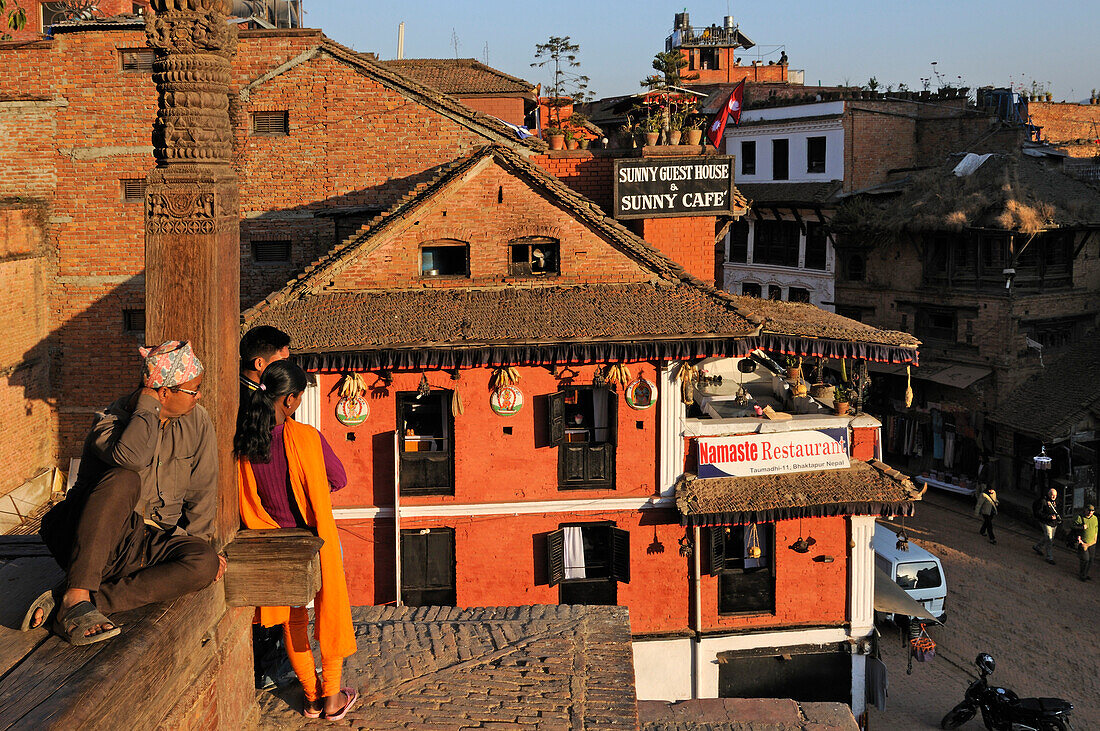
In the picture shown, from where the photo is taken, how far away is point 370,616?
1016 centimetres

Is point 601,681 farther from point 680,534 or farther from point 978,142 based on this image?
point 978,142

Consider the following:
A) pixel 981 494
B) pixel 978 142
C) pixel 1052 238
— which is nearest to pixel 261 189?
pixel 981 494

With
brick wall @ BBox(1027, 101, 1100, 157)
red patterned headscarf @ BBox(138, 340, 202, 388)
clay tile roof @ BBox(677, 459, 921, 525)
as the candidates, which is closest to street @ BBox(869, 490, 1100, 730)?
clay tile roof @ BBox(677, 459, 921, 525)

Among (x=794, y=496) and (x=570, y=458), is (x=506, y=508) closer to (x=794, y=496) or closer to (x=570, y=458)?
(x=570, y=458)

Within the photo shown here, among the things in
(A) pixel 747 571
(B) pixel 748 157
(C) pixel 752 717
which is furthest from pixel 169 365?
(B) pixel 748 157

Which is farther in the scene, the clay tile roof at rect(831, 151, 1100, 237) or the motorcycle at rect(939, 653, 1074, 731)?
the clay tile roof at rect(831, 151, 1100, 237)

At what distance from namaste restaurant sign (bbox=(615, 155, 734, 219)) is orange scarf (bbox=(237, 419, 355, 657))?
550 inches

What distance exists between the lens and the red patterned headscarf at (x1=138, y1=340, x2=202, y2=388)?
6.02 meters

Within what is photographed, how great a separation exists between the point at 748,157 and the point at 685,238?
27.1 metres

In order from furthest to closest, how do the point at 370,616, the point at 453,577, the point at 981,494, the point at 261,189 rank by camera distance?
1. the point at 981,494
2. the point at 261,189
3. the point at 453,577
4. the point at 370,616

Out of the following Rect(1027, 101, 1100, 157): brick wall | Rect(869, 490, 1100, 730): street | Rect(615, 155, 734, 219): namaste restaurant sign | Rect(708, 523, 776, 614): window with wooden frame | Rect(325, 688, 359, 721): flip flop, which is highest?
Rect(1027, 101, 1100, 157): brick wall

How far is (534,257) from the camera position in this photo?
19.1 meters

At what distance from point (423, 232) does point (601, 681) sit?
11689 mm

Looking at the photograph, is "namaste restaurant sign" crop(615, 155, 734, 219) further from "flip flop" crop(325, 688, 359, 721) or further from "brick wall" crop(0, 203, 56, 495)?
"brick wall" crop(0, 203, 56, 495)
